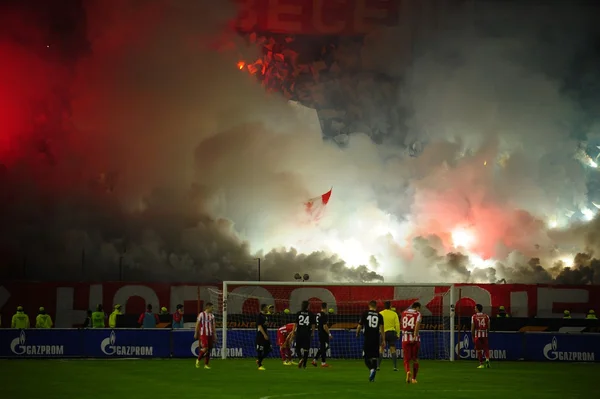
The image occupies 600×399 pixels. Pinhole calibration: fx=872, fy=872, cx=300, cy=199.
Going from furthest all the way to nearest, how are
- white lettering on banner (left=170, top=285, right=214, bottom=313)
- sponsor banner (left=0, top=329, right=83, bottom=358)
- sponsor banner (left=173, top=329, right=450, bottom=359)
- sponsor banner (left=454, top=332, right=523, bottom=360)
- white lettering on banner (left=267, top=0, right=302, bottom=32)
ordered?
white lettering on banner (left=267, top=0, right=302, bottom=32), white lettering on banner (left=170, top=285, right=214, bottom=313), sponsor banner (left=173, top=329, right=450, bottom=359), sponsor banner (left=454, top=332, right=523, bottom=360), sponsor banner (left=0, top=329, right=83, bottom=358)

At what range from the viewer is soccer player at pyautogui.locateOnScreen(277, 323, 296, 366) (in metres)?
33.8

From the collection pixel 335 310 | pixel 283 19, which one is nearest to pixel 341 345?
pixel 335 310

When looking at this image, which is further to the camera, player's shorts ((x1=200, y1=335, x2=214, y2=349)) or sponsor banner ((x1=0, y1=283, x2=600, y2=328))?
sponsor banner ((x1=0, y1=283, x2=600, y2=328))

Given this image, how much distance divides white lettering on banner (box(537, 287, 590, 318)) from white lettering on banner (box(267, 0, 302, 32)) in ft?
91.2

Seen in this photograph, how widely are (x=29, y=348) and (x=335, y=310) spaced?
696 inches

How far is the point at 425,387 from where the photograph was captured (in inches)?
886

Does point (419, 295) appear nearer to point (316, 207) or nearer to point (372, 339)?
point (372, 339)

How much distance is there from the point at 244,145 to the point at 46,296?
28.2 meters

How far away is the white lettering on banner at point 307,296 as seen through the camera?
1902 inches

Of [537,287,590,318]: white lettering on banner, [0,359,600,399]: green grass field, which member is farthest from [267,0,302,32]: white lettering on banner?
[0,359,600,399]: green grass field

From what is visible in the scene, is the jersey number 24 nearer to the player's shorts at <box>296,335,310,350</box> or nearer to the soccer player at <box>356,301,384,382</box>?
the soccer player at <box>356,301,384,382</box>

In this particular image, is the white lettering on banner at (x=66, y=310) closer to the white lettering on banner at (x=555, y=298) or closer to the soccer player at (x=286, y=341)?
the soccer player at (x=286, y=341)

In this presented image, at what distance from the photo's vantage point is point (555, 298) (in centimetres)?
5003

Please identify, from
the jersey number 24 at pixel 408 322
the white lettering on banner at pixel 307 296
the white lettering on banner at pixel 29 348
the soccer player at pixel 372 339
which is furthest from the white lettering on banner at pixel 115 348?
the jersey number 24 at pixel 408 322
